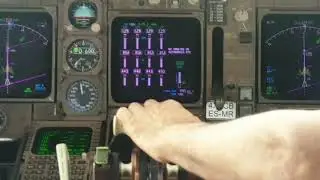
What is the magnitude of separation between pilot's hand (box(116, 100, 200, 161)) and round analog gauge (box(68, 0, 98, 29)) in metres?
3.85

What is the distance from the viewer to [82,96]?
4.66m

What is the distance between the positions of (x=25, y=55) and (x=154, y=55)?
98 cm

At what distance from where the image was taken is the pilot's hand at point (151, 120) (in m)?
0.70

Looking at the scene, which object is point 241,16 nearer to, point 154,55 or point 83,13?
point 154,55

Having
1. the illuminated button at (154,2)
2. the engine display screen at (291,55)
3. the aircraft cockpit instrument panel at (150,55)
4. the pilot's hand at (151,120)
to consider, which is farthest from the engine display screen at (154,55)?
the pilot's hand at (151,120)

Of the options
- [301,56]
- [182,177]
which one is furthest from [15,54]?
[182,177]

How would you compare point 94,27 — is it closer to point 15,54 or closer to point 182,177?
point 15,54

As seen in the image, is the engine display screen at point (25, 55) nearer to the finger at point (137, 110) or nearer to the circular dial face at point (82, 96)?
the circular dial face at point (82, 96)

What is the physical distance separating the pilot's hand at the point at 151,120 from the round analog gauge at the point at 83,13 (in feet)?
12.6

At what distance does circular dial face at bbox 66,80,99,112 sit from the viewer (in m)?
4.63

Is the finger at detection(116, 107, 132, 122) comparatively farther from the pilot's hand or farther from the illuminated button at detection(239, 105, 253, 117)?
the illuminated button at detection(239, 105, 253, 117)

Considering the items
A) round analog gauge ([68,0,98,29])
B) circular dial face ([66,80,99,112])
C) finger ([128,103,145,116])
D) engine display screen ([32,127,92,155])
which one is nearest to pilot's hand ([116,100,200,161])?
finger ([128,103,145,116])

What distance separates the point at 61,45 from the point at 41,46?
0.50 ft

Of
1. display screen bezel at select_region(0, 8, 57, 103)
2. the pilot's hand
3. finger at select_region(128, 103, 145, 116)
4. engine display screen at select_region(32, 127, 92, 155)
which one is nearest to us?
the pilot's hand
